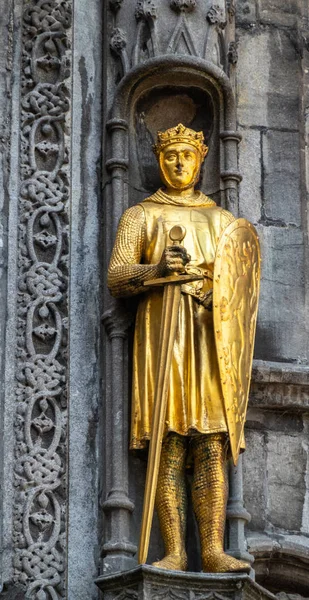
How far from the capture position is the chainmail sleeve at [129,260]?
12.0 meters

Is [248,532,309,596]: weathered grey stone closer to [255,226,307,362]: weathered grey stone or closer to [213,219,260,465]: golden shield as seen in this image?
[213,219,260,465]: golden shield

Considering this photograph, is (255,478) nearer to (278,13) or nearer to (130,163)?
(130,163)

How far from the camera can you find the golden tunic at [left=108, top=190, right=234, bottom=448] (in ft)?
38.7

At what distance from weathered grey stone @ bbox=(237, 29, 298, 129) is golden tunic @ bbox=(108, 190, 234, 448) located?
106 centimetres

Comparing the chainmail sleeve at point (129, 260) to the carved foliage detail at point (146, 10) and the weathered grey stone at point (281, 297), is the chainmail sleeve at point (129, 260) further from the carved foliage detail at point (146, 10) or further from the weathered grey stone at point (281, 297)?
the carved foliage detail at point (146, 10)

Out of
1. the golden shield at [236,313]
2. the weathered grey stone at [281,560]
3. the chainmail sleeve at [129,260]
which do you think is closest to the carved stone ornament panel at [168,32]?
the chainmail sleeve at [129,260]

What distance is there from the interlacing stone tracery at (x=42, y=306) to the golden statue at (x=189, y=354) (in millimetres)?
485

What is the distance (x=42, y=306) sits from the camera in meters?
12.4

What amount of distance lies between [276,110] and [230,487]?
8.54 ft

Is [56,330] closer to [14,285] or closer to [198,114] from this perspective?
[14,285]

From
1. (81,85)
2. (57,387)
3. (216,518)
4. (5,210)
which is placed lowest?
(216,518)

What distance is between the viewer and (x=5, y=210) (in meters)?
12.6

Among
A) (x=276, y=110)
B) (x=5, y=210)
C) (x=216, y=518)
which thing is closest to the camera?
(x=216, y=518)

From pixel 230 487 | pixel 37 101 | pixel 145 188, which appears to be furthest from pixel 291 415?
pixel 37 101
